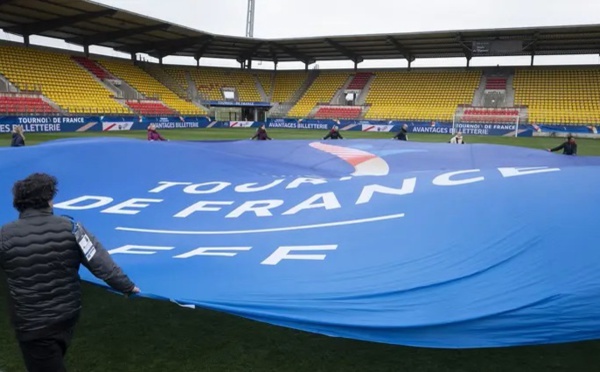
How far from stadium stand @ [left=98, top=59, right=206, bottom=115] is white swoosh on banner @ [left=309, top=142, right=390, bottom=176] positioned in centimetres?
3188

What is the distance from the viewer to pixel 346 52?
1775 inches

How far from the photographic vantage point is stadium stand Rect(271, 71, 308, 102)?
48625 mm

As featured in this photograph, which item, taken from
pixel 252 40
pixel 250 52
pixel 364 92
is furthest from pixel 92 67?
pixel 364 92

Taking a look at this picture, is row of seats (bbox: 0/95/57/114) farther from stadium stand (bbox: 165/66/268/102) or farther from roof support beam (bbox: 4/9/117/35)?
stadium stand (bbox: 165/66/268/102)

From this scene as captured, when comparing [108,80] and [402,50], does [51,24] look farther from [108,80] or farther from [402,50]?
[402,50]

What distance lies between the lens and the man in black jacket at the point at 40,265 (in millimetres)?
2426

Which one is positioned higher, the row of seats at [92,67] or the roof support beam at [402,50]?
the roof support beam at [402,50]

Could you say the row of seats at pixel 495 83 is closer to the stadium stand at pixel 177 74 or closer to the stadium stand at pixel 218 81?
the stadium stand at pixel 218 81

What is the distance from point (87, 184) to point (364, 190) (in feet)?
11.3

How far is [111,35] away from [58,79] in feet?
18.9

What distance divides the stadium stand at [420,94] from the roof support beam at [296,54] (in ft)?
25.4

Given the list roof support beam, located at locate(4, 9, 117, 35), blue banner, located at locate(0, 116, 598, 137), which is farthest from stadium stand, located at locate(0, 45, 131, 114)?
blue banner, located at locate(0, 116, 598, 137)

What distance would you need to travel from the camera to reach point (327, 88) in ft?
155

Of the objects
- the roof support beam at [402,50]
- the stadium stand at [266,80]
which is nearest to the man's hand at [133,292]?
the roof support beam at [402,50]
